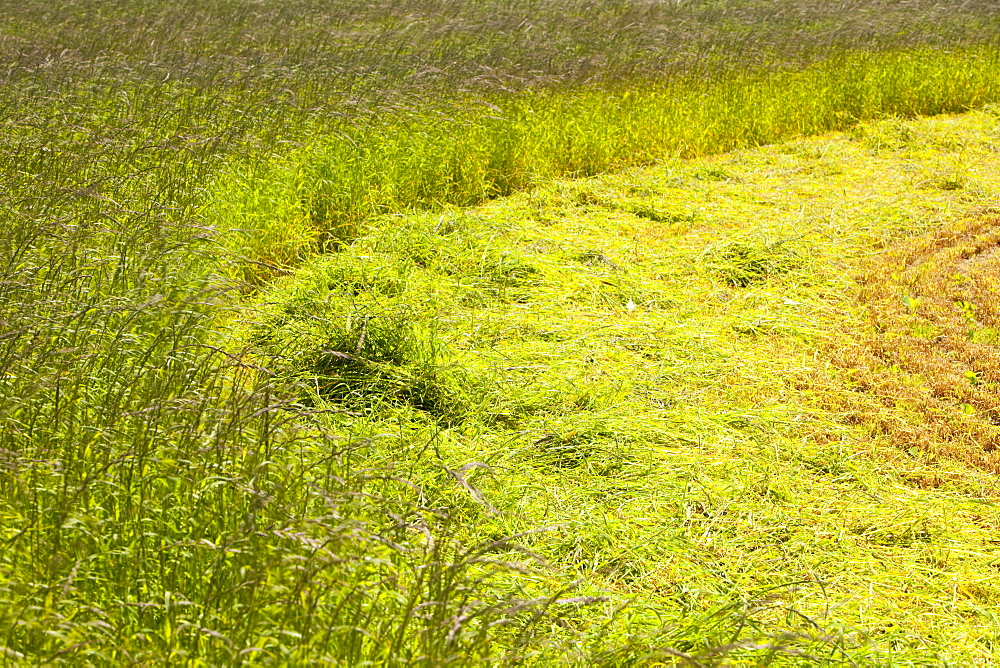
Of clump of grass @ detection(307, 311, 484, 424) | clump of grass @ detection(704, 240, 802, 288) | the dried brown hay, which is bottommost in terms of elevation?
the dried brown hay

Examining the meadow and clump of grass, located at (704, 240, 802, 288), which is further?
clump of grass, located at (704, 240, 802, 288)

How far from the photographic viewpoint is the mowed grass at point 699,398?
2.61 metres

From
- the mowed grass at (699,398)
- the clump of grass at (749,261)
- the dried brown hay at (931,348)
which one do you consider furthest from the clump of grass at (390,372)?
the clump of grass at (749,261)

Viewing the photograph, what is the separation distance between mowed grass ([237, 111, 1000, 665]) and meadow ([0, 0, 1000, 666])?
18 mm

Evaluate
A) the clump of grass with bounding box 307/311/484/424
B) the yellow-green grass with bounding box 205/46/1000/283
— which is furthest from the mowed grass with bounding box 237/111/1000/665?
the yellow-green grass with bounding box 205/46/1000/283

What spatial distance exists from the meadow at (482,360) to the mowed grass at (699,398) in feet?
0.06

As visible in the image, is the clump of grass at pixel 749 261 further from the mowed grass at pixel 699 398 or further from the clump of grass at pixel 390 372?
the clump of grass at pixel 390 372

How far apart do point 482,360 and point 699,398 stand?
3.14 feet

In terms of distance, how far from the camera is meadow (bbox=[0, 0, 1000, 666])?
204 centimetres

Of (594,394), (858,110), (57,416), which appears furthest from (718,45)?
(57,416)

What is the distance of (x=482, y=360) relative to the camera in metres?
4.00

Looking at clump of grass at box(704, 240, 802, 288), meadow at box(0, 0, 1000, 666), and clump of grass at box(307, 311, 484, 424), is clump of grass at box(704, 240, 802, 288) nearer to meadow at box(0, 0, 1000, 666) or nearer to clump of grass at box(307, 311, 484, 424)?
meadow at box(0, 0, 1000, 666)

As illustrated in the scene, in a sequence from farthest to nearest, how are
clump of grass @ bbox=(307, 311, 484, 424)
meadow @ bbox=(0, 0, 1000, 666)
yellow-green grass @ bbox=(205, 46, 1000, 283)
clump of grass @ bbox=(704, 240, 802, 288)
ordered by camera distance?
yellow-green grass @ bbox=(205, 46, 1000, 283)
clump of grass @ bbox=(704, 240, 802, 288)
clump of grass @ bbox=(307, 311, 484, 424)
meadow @ bbox=(0, 0, 1000, 666)

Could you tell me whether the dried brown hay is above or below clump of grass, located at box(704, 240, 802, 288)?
below
